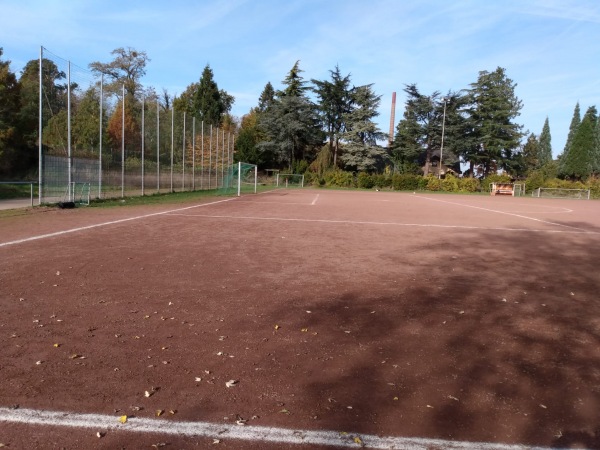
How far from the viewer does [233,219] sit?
15.1 m

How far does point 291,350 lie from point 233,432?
4.45ft

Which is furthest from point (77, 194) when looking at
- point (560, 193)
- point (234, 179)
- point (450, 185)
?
point (560, 193)

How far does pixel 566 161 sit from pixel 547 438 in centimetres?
8680

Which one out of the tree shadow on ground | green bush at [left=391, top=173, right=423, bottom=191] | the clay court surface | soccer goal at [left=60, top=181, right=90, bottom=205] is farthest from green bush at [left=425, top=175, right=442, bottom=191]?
the tree shadow on ground

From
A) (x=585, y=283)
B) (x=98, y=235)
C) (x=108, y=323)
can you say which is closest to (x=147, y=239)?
(x=98, y=235)

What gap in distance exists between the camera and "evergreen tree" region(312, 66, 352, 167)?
2650 inches

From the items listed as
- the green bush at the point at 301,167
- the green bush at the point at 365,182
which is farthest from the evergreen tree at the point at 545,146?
the green bush at the point at 301,167

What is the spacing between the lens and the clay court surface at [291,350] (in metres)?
2.90

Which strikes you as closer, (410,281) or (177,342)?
(177,342)

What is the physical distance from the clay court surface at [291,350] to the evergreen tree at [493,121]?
63.6 metres

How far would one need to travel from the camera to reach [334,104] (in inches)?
2685

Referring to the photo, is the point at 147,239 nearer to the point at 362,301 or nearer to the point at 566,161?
the point at 362,301

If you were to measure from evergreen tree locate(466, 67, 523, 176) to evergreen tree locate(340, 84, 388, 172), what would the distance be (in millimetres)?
14180

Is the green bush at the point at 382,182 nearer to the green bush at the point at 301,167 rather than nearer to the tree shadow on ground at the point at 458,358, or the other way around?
the green bush at the point at 301,167
